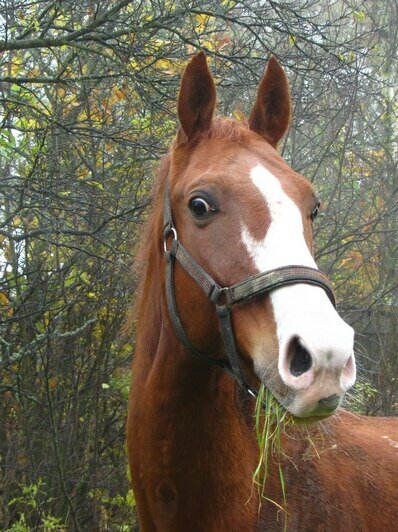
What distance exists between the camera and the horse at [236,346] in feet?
6.53

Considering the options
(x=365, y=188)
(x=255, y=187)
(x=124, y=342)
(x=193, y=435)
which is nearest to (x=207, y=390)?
(x=193, y=435)

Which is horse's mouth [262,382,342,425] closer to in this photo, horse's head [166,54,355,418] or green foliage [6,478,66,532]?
horse's head [166,54,355,418]

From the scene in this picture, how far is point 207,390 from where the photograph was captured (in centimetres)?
262

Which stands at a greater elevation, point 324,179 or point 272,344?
point 324,179

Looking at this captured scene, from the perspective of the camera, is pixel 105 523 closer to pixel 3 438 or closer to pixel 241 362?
pixel 3 438

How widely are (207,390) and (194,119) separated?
1124 mm

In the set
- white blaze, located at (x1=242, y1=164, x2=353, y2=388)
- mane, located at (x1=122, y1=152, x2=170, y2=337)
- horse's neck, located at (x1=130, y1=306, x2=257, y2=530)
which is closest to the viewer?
white blaze, located at (x1=242, y1=164, x2=353, y2=388)

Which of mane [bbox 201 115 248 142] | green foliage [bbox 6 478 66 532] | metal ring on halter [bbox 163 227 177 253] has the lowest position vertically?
green foliage [bbox 6 478 66 532]

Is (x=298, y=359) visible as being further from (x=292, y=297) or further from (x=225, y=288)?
(x=225, y=288)

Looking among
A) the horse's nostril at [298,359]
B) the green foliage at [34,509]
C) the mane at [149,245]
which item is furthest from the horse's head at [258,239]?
the green foliage at [34,509]

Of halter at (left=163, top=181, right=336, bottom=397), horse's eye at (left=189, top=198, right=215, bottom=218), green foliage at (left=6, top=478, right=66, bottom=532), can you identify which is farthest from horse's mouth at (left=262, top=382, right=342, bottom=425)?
green foliage at (left=6, top=478, right=66, bottom=532)

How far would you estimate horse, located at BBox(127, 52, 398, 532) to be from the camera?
1990mm

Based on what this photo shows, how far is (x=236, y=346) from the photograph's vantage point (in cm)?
227

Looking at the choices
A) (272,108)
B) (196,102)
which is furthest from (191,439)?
(272,108)
